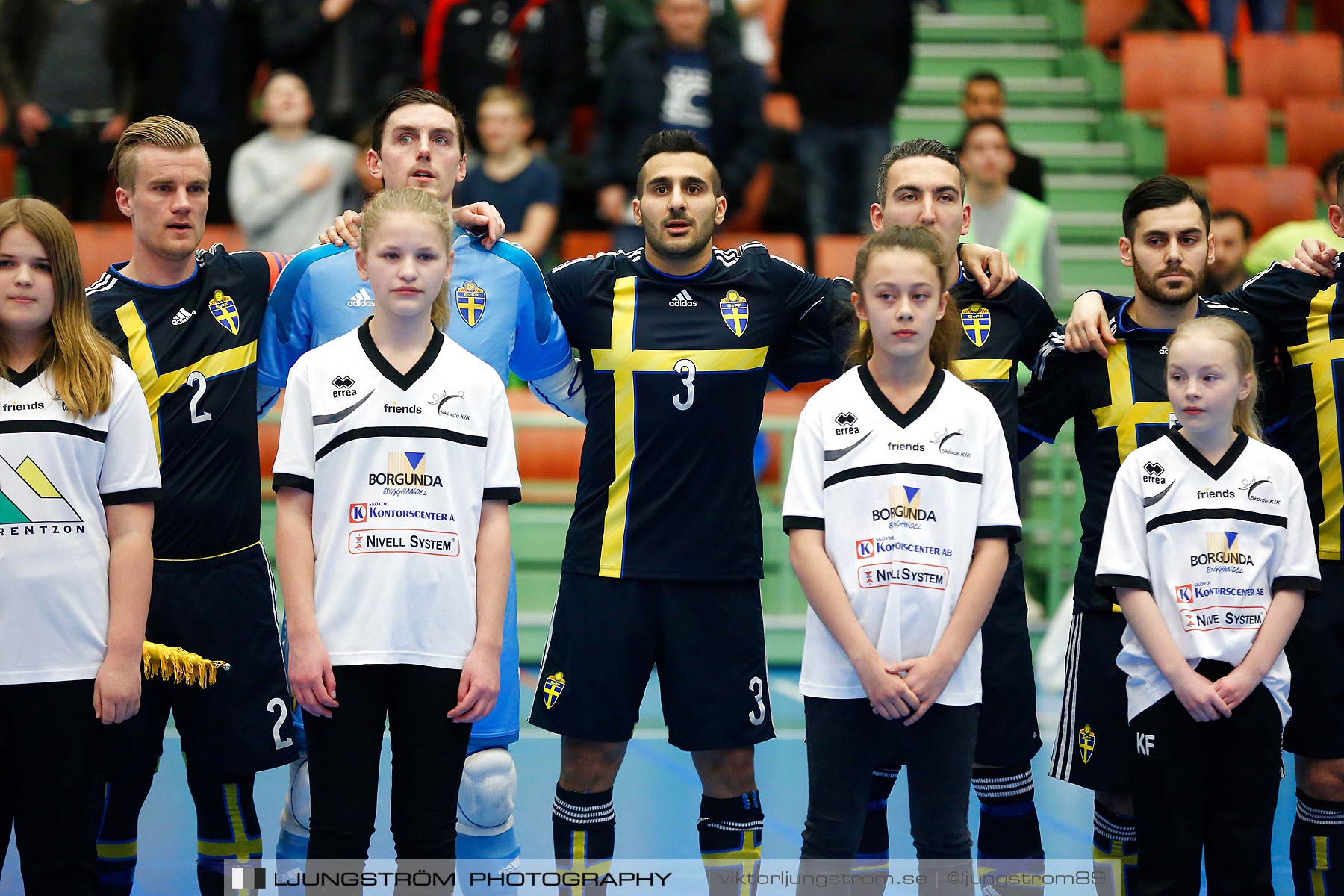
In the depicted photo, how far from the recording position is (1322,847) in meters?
3.90

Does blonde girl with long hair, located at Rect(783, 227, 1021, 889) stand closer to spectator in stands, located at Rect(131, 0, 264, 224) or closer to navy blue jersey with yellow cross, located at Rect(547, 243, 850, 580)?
navy blue jersey with yellow cross, located at Rect(547, 243, 850, 580)

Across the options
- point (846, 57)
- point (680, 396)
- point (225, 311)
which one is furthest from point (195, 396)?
point (846, 57)

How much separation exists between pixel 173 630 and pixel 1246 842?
104 inches

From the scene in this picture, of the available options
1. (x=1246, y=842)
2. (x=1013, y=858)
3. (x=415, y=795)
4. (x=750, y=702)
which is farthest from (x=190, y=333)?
(x=1246, y=842)

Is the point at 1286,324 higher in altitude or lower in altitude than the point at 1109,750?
higher

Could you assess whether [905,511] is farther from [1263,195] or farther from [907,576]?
[1263,195]

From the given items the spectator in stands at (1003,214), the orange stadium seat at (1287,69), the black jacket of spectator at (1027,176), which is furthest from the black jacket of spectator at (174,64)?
the orange stadium seat at (1287,69)

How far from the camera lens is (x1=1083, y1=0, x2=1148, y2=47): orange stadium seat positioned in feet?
38.3

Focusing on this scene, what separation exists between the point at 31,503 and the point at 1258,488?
2819mm

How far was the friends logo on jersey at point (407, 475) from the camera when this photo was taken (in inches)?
132

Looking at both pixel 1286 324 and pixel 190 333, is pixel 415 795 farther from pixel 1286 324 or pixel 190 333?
pixel 1286 324

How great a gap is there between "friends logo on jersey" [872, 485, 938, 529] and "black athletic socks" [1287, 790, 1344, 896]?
1384mm

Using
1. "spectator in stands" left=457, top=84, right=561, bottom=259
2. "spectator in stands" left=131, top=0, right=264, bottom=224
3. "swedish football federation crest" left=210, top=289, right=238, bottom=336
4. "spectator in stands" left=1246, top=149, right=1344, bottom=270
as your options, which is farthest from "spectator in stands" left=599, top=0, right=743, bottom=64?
"swedish football federation crest" left=210, top=289, right=238, bottom=336

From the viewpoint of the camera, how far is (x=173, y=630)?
3832 mm
